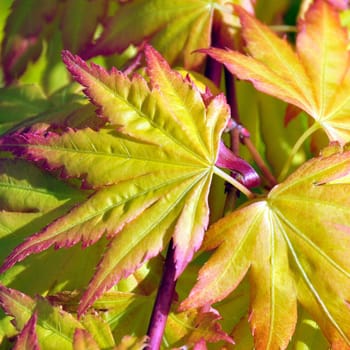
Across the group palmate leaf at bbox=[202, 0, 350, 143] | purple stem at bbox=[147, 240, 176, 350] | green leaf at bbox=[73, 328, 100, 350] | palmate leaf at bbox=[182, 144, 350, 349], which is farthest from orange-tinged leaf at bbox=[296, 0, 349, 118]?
green leaf at bbox=[73, 328, 100, 350]

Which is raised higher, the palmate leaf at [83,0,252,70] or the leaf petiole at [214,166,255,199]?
the palmate leaf at [83,0,252,70]

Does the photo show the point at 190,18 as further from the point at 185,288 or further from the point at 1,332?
the point at 1,332

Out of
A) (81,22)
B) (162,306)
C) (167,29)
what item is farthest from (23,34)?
(162,306)

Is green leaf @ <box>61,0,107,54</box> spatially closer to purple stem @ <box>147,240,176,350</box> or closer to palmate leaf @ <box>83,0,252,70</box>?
palmate leaf @ <box>83,0,252,70</box>

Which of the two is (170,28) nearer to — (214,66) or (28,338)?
(214,66)

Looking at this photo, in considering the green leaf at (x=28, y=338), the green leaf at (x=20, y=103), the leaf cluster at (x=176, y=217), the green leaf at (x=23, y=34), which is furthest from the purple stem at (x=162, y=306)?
the green leaf at (x=23, y=34)

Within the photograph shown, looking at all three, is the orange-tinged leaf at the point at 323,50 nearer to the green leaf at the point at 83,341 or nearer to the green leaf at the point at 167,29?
the green leaf at the point at 167,29

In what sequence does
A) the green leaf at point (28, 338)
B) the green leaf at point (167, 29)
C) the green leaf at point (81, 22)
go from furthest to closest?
the green leaf at point (81, 22) < the green leaf at point (167, 29) < the green leaf at point (28, 338)
